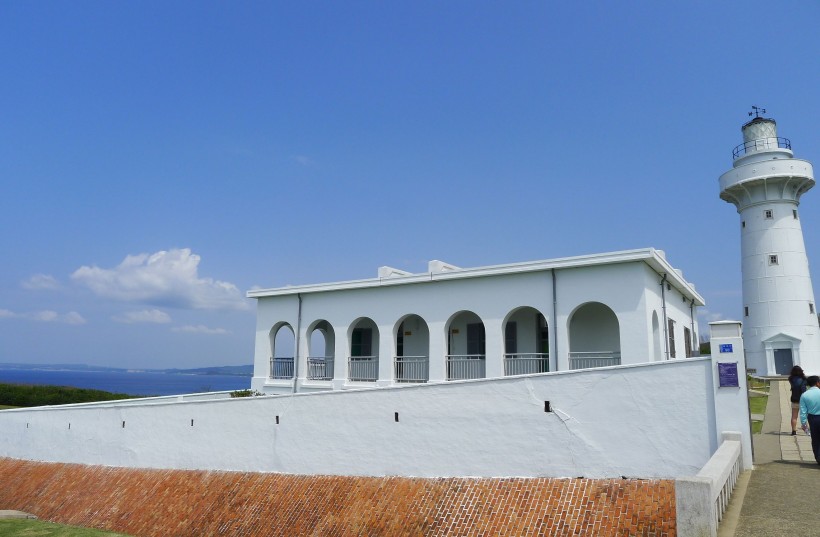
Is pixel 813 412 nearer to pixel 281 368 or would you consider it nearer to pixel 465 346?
pixel 465 346

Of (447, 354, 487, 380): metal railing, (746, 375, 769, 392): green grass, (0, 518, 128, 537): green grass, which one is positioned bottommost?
(0, 518, 128, 537): green grass

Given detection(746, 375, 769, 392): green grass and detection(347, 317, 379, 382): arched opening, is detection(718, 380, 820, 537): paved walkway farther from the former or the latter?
detection(746, 375, 769, 392): green grass

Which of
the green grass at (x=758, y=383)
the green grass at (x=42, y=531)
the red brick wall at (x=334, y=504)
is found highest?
the green grass at (x=758, y=383)

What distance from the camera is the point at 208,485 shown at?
13891 millimetres

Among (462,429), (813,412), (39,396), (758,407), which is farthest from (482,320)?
(39,396)

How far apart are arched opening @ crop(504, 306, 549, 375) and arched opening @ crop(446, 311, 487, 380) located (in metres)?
0.74

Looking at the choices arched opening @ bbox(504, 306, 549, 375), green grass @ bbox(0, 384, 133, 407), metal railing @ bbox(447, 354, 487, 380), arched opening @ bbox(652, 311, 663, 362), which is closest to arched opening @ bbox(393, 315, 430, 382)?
metal railing @ bbox(447, 354, 487, 380)

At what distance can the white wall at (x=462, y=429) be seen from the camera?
9453 mm

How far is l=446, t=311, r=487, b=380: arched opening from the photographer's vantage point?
608 inches

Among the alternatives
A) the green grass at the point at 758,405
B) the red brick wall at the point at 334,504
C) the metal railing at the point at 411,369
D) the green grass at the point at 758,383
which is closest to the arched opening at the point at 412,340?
the metal railing at the point at 411,369

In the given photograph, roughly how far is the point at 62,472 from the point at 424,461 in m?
12.4

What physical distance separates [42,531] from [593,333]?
1369cm

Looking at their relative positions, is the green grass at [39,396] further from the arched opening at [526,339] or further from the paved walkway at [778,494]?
the paved walkway at [778,494]

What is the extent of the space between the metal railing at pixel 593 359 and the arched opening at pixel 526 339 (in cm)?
82
